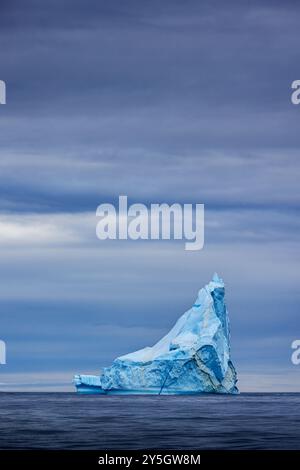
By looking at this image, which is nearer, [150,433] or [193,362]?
[150,433]

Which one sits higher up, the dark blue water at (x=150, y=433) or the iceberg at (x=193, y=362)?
the iceberg at (x=193, y=362)

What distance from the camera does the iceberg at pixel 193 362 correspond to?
228 feet

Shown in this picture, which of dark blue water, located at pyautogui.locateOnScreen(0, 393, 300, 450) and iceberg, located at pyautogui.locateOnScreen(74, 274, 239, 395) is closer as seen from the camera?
dark blue water, located at pyautogui.locateOnScreen(0, 393, 300, 450)

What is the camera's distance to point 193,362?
230 feet

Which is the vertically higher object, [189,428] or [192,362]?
[192,362]

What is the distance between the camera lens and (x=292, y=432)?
37781mm

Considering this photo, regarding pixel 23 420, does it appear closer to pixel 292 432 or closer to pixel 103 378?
pixel 292 432

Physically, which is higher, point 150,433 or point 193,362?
point 193,362

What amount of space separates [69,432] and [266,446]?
8744 mm

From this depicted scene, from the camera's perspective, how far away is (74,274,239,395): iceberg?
228 ft

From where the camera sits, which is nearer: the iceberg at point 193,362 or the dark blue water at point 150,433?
the dark blue water at point 150,433

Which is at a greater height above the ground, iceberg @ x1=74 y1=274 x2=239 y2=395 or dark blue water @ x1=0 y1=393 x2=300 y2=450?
iceberg @ x1=74 y1=274 x2=239 y2=395
